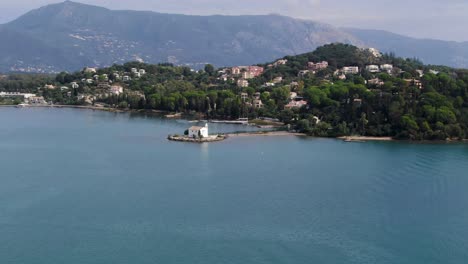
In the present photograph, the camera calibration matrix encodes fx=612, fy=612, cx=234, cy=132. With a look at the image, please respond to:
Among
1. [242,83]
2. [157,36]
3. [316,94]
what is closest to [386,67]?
[242,83]

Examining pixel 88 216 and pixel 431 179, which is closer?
pixel 88 216

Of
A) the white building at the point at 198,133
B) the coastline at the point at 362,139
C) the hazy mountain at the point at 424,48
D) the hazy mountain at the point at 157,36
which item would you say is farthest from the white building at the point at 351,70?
the hazy mountain at the point at 424,48

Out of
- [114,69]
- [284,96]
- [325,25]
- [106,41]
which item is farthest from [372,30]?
[284,96]

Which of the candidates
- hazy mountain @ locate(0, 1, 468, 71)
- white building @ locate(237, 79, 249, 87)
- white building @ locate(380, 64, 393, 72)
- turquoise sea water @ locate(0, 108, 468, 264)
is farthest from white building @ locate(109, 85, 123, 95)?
hazy mountain @ locate(0, 1, 468, 71)

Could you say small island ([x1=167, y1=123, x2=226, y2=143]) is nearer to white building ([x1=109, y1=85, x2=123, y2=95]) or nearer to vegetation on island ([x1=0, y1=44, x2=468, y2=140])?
vegetation on island ([x1=0, y1=44, x2=468, y2=140])

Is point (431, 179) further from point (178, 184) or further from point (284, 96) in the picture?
point (284, 96)
